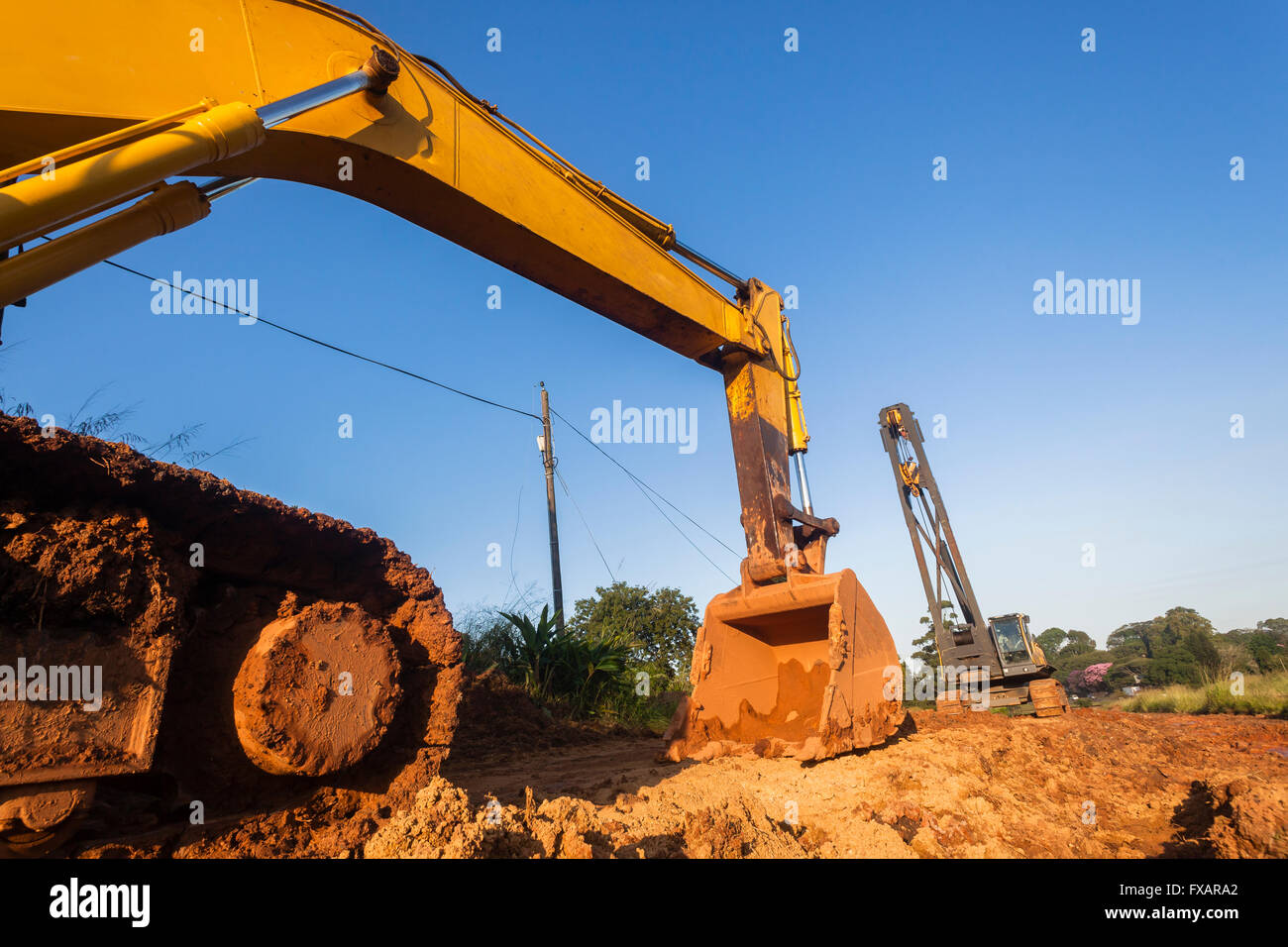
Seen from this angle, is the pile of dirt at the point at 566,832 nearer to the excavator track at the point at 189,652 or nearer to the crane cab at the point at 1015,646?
the excavator track at the point at 189,652

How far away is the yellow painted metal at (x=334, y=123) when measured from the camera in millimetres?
2379

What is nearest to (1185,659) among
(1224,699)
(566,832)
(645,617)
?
(1224,699)

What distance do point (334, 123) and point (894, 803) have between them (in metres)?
4.19

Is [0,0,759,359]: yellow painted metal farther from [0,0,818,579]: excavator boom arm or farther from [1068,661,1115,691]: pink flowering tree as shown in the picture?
[1068,661,1115,691]: pink flowering tree

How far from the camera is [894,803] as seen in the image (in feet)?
11.2

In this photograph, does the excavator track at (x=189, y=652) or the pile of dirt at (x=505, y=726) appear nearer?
the excavator track at (x=189, y=652)

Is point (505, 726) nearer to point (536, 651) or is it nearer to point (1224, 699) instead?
point (536, 651)

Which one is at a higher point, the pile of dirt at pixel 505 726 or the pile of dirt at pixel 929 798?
the pile of dirt at pixel 929 798

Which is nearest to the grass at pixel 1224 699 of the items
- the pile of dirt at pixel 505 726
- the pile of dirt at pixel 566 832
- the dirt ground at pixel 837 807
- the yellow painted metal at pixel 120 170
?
the dirt ground at pixel 837 807

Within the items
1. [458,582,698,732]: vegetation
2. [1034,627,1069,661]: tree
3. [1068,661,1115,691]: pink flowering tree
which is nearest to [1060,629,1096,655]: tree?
[1034,627,1069,661]: tree

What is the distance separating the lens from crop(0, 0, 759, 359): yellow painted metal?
7.80ft

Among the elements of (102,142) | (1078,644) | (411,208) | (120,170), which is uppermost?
(411,208)
